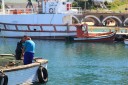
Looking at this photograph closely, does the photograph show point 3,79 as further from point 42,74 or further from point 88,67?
point 88,67

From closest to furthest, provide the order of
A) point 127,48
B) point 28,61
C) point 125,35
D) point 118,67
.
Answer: point 28,61
point 118,67
point 127,48
point 125,35

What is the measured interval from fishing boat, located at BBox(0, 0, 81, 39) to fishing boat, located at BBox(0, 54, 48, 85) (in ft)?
132

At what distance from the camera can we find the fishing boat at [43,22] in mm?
67125

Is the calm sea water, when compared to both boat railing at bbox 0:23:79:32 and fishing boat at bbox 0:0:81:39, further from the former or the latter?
fishing boat at bbox 0:0:81:39

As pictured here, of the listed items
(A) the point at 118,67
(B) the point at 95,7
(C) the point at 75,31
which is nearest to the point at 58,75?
(A) the point at 118,67

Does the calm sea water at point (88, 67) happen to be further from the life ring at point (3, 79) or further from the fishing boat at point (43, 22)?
the fishing boat at point (43, 22)

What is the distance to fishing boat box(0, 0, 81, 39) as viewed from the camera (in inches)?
2643

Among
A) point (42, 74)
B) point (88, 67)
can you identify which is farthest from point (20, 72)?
point (88, 67)

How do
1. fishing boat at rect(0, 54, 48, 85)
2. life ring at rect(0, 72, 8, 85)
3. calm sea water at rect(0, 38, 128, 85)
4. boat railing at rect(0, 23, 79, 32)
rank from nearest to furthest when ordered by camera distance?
life ring at rect(0, 72, 8, 85), fishing boat at rect(0, 54, 48, 85), calm sea water at rect(0, 38, 128, 85), boat railing at rect(0, 23, 79, 32)

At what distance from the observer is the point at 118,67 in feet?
119

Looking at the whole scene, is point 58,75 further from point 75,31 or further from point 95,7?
point 95,7

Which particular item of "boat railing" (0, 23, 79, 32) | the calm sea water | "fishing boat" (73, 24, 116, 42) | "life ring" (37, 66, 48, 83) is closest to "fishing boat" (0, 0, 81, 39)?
"boat railing" (0, 23, 79, 32)

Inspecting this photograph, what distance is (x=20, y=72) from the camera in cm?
2331

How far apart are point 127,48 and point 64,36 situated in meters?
14.0
